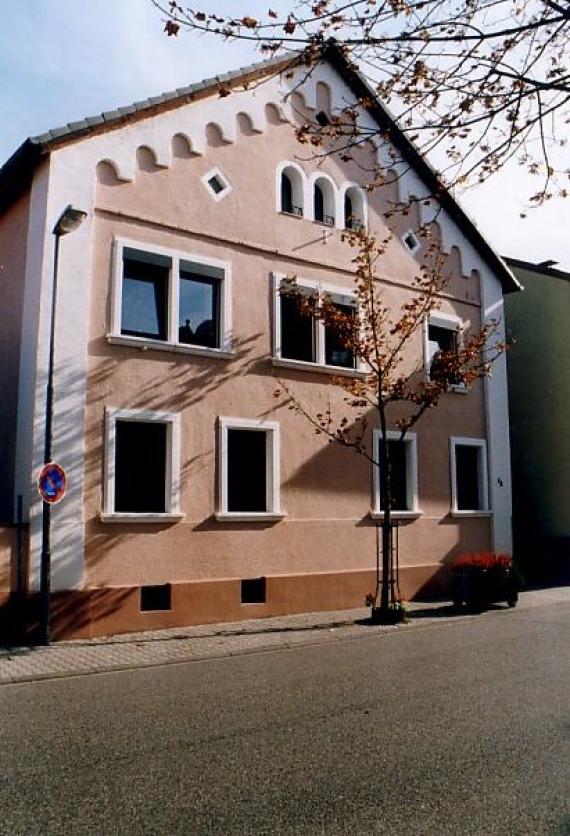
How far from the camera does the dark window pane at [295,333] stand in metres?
15.2

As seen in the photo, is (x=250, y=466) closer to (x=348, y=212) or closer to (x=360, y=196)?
(x=348, y=212)

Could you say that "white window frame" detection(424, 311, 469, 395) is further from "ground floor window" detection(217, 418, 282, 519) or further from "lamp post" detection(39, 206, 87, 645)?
"lamp post" detection(39, 206, 87, 645)

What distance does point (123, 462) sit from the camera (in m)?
12.9

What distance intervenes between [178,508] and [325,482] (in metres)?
3.23

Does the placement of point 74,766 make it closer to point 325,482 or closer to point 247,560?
point 247,560

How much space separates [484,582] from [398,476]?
9.37ft

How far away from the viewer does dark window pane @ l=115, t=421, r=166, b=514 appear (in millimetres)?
12867

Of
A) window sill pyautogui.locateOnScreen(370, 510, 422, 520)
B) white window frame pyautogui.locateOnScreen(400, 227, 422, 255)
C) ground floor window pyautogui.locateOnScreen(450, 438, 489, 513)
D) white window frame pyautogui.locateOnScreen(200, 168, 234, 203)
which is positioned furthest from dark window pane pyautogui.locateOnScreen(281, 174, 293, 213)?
window sill pyautogui.locateOnScreen(370, 510, 422, 520)

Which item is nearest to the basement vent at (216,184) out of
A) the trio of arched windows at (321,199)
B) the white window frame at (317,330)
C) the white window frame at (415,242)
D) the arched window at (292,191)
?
the trio of arched windows at (321,199)

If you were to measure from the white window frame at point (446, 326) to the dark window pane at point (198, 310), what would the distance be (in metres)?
5.19

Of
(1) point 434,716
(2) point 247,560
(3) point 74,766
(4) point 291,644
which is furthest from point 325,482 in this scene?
(3) point 74,766

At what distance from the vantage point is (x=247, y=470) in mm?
14391

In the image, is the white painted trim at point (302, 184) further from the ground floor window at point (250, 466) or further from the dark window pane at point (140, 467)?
the dark window pane at point (140, 467)

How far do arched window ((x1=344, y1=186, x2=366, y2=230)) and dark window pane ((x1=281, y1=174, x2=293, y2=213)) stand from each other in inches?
54.3
